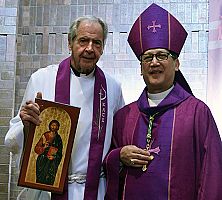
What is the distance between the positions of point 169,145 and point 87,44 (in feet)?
2.20

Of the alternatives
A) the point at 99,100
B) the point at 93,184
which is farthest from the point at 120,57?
the point at 93,184

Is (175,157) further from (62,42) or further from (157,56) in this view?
(62,42)

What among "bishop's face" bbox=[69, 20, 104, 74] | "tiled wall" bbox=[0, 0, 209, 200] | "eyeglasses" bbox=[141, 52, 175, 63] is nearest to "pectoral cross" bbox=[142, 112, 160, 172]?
"eyeglasses" bbox=[141, 52, 175, 63]

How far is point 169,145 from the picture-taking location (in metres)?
2.69

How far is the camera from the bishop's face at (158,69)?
2.73 meters

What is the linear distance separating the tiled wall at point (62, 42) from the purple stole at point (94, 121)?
1.25m

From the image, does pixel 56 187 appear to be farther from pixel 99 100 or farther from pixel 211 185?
pixel 211 185

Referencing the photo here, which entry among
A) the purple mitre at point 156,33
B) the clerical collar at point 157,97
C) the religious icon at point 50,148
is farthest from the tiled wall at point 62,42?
the religious icon at point 50,148

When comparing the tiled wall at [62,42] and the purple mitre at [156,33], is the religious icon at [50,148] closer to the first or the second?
the purple mitre at [156,33]

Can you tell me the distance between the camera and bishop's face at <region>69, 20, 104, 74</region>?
279cm

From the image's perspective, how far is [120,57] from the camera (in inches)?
168

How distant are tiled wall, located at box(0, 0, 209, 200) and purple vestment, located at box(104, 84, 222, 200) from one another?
140 cm

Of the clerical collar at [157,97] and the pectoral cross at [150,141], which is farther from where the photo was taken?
the clerical collar at [157,97]

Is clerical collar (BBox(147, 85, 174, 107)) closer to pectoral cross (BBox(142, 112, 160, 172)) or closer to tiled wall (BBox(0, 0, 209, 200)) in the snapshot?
pectoral cross (BBox(142, 112, 160, 172))
